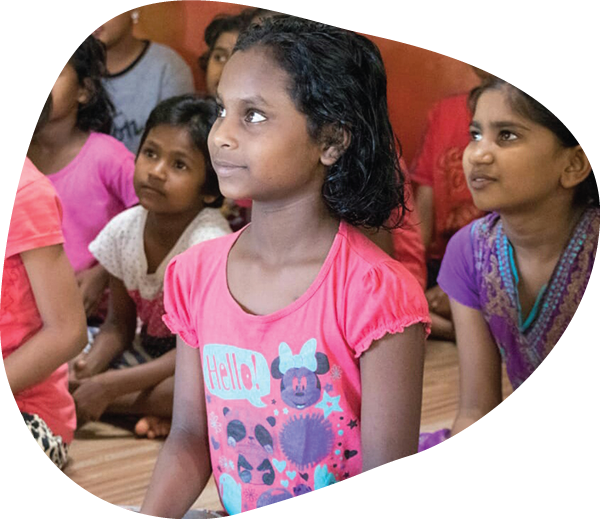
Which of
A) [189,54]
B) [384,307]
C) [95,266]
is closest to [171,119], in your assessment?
[189,54]

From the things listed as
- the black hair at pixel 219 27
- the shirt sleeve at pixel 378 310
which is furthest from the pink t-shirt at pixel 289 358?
the black hair at pixel 219 27

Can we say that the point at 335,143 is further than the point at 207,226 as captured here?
No

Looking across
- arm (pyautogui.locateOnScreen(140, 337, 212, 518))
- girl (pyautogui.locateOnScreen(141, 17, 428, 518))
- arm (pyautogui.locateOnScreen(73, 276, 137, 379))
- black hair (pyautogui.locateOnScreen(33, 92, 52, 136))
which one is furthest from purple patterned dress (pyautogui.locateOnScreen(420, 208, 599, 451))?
black hair (pyautogui.locateOnScreen(33, 92, 52, 136))

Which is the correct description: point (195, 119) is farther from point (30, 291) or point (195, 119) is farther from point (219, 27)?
point (30, 291)

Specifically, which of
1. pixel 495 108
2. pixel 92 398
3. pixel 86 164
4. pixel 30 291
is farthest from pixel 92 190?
pixel 495 108

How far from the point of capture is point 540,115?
1214 mm

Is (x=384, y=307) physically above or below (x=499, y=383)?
above

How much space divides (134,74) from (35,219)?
197 mm

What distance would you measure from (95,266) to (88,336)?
8 centimetres

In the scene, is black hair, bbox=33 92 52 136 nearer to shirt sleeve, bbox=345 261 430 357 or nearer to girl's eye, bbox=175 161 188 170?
girl's eye, bbox=175 161 188 170

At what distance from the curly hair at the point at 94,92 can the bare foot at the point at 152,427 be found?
0.33 meters

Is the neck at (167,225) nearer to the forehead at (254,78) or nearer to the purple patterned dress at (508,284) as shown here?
the forehead at (254,78)

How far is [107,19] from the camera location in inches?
49.9

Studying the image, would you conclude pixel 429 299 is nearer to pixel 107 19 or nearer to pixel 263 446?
pixel 263 446
